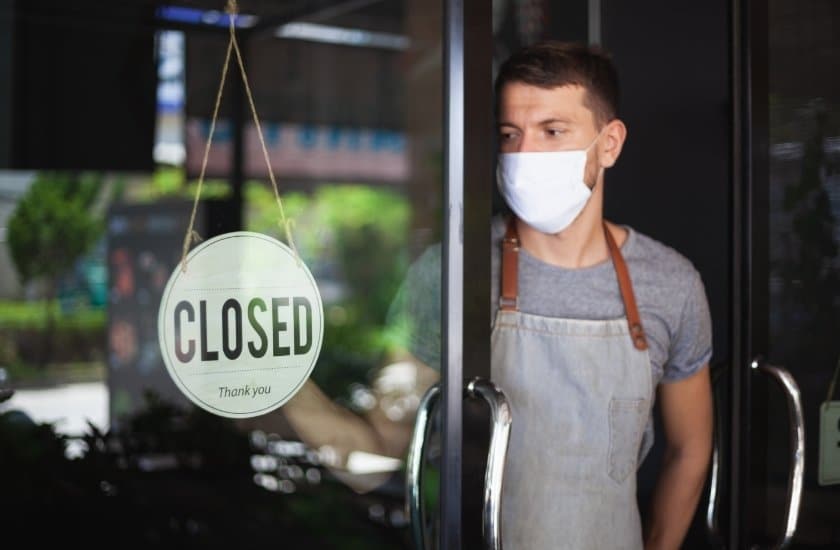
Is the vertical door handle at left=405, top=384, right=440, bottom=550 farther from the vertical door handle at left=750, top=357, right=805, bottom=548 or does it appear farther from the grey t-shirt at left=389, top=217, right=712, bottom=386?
the vertical door handle at left=750, top=357, right=805, bottom=548

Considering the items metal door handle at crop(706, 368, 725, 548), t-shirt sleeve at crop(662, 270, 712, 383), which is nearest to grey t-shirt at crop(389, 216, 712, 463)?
t-shirt sleeve at crop(662, 270, 712, 383)

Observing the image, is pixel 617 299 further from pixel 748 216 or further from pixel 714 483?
pixel 714 483

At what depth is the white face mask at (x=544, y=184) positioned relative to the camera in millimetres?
1849

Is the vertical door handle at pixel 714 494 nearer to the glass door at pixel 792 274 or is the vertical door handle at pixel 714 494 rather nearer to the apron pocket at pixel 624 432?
the glass door at pixel 792 274

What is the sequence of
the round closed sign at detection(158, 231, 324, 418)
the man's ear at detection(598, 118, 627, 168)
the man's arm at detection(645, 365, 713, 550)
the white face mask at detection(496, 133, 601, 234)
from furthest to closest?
the man's arm at detection(645, 365, 713, 550) → the man's ear at detection(598, 118, 627, 168) → the white face mask at detection(496, 133, 601, 234) → the round closed sign at detection(158, 231, 324, 418)

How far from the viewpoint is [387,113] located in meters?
8.60

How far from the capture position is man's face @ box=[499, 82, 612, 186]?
1862mm

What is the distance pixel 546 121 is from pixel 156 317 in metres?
0.80

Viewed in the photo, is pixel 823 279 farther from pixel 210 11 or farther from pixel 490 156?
pixel 210 11

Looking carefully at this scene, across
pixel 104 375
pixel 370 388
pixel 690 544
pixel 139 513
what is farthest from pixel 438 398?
pixel 370 388

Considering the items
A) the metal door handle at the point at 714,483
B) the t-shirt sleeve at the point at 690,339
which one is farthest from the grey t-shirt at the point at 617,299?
the metal door handle at the point at 714,483

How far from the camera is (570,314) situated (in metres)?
1.93

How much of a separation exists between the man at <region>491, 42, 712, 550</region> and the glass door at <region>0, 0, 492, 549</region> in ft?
0.52

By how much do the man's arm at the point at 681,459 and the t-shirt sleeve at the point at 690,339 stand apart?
27 mm
